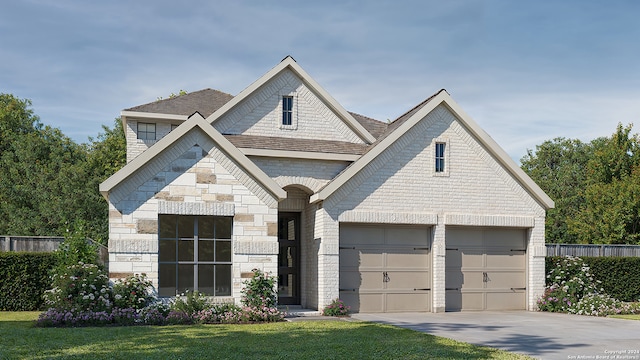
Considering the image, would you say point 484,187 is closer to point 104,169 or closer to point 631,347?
point 631,347

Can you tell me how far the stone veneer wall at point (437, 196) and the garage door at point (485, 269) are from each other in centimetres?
38

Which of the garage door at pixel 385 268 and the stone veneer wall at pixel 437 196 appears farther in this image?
the garage door at pixel 385 268

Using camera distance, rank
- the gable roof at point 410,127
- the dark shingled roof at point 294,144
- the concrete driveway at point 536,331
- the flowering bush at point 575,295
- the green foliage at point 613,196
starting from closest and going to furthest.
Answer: the concrete driveway at point 536,331
the gable roof at point 410,127
the flowering bush at point 575,295
the dark shingled roof at point 294,144
the green foliage at point 613,196

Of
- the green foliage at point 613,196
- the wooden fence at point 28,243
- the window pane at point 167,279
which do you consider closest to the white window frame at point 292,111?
the window pane at point 167,279

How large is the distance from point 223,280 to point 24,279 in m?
6.97

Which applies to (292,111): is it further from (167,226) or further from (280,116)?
(167,226)

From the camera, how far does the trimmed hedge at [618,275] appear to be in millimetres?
22609

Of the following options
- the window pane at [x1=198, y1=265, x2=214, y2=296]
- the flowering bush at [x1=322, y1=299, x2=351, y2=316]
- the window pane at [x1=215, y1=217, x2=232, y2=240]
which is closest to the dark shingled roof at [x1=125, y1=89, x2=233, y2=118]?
the window pane at [x1=215, y1=217, x2=232, y2=240]

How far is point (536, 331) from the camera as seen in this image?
14.2 m

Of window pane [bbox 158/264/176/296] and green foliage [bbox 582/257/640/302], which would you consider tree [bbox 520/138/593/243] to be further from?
window pane [bbox 158/264/176/296]

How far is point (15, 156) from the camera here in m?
40.0

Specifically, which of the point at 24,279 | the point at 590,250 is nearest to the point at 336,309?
the point at 24,279

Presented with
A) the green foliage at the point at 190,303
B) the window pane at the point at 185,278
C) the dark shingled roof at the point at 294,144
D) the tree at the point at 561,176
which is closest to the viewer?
the green foliage at the point at 190,303

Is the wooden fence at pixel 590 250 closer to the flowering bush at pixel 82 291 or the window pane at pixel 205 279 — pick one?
the window pane at pixel 205 279
